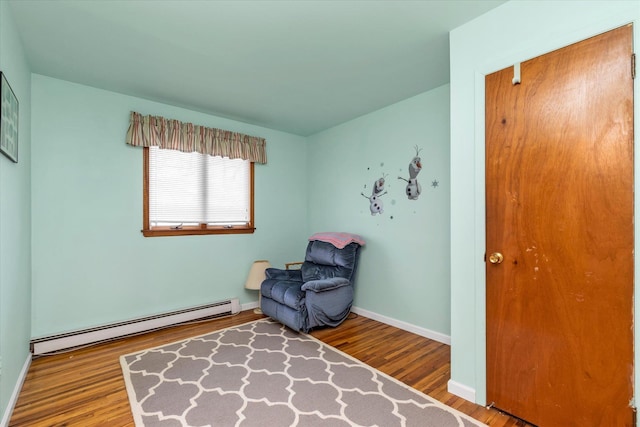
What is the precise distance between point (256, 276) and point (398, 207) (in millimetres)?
1868

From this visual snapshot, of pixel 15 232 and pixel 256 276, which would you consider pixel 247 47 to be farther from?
pixel 256 276

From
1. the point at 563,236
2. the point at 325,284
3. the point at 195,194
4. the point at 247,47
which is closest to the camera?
the point at 563,236

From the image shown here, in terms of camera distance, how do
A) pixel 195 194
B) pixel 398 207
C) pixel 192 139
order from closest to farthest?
pixel 398 207, pixel 192 139, pixel 195 194

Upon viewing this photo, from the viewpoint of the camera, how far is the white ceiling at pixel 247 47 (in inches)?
72.1

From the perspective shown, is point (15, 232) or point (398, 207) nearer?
point (15, 232)

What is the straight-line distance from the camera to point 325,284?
10.0 feet

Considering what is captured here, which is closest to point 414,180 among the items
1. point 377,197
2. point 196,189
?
point 377,197

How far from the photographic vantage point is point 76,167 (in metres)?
2.80

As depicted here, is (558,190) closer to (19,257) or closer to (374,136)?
(374,136)

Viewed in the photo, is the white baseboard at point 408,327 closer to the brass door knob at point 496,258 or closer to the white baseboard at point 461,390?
the white baseboard at point 461,390

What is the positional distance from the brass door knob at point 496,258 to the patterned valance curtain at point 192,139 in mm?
2948

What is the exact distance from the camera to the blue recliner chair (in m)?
2.99

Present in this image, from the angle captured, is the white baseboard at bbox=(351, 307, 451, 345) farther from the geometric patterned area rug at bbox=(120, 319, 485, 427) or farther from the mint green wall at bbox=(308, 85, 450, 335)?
the geometric patterned area rug at bbox=(120, 319, 485, 427)

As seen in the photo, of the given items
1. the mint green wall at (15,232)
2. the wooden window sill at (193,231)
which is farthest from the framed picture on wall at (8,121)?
the wooden window sill at (193,231)
